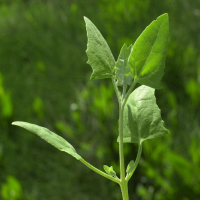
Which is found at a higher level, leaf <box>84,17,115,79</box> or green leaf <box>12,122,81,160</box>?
leaf <box>84,17,115,79</box>

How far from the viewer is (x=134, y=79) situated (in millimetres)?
204

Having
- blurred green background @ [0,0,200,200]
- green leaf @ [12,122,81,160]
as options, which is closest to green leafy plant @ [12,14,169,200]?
green leaf @ [12,122,81,160]

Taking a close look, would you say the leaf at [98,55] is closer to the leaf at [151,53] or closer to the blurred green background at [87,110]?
the leaf at [151,53]

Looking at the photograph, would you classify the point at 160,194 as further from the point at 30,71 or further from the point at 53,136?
the point at 30,71

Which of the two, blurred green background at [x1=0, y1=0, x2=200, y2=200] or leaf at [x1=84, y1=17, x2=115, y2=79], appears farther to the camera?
blurred green background at [x1=0, y1=0, x2=200, y2=200]

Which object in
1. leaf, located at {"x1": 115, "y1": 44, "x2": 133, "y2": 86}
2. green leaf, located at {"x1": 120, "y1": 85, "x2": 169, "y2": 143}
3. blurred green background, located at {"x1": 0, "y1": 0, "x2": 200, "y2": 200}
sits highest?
leaf, located at {"x1": 115, "y1": 44, "x2": 133, "y2": 86}

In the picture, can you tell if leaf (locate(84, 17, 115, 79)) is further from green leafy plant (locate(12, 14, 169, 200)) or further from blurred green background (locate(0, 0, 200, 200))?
blurred green background (locate(0, 0, 200, 200))

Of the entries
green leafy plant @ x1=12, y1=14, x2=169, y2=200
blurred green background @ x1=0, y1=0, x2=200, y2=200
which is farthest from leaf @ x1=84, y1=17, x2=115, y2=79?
blurred green background @ x1=0, y1=0, x2=200, y2=200

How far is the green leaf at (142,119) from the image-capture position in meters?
0.21

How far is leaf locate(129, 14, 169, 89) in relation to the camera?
0.61 feet

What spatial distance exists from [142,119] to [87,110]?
1266mm

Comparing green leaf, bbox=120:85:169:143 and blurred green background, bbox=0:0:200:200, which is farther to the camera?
blurred green background, bbox=0:0:200:200

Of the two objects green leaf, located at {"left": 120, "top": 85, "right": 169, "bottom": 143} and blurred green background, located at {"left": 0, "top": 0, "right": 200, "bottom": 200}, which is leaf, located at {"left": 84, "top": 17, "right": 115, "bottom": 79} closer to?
green leaf, located at {"left": 120, "top": 85, "right": 169, "bottom": 143}

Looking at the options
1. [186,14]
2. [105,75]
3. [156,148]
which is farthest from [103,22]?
[105,75]
